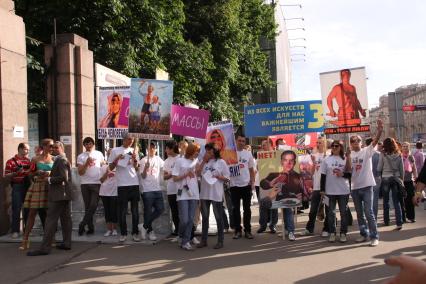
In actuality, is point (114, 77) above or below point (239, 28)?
below

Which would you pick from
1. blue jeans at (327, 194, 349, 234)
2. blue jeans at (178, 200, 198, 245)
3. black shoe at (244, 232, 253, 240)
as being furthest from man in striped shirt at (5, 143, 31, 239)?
blue jeans at (327, 194, 349, 234)

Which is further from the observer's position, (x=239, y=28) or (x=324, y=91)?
(x=239, y=28)

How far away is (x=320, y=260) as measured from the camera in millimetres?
7453

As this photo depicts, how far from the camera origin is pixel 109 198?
31.1 feet

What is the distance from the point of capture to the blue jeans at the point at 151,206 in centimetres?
905

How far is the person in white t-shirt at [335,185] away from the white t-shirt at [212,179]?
1745mm

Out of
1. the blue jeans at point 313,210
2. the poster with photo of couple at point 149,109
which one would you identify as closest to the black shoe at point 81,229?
the poster with photo of couple at point 149,109

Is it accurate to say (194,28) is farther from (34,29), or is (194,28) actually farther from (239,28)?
(34,29)

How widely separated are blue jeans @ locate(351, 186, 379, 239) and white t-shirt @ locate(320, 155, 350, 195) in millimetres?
214

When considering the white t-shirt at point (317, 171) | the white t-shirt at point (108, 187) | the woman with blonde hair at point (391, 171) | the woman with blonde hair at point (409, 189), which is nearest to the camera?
the white t-shirt at point (108, 187)

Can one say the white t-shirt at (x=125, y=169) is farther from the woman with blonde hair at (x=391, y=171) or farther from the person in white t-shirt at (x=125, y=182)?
the woman with blonde hair at (x=391, y=171)

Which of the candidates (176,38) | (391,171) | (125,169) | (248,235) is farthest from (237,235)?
(176,38)

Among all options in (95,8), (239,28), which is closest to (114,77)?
(95,8)

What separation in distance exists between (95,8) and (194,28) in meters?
10.4
